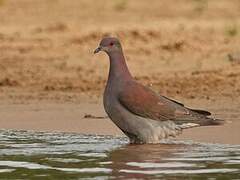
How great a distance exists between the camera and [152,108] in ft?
33.5

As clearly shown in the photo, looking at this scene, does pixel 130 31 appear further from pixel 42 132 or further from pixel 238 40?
pixel 42 132

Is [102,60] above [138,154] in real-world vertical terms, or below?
above

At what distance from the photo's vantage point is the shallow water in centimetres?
852

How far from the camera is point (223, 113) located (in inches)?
456

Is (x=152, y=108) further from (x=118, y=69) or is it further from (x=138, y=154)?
(x=138, y=154)

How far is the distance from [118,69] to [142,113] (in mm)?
494

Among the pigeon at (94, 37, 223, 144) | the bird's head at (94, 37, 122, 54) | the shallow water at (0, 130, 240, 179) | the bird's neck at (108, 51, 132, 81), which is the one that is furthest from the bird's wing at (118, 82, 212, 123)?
the bird's head at (94, 37, 122, 54)

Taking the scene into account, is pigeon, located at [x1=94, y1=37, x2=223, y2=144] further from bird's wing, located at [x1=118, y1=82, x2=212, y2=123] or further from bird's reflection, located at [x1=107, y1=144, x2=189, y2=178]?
bird's reflection, located at [x1=107, y1=144, x2=189, y2=178]

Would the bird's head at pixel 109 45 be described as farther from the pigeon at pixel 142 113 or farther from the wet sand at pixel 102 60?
the wet sand at pixel 102 60

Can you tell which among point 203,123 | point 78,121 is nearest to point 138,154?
point 203,123

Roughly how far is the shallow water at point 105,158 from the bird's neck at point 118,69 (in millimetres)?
606

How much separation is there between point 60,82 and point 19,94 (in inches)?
28.8

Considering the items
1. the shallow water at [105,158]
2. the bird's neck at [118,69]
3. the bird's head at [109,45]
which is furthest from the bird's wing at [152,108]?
the bird's head at [109,45]

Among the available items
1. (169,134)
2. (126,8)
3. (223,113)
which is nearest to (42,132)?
(169,134)
